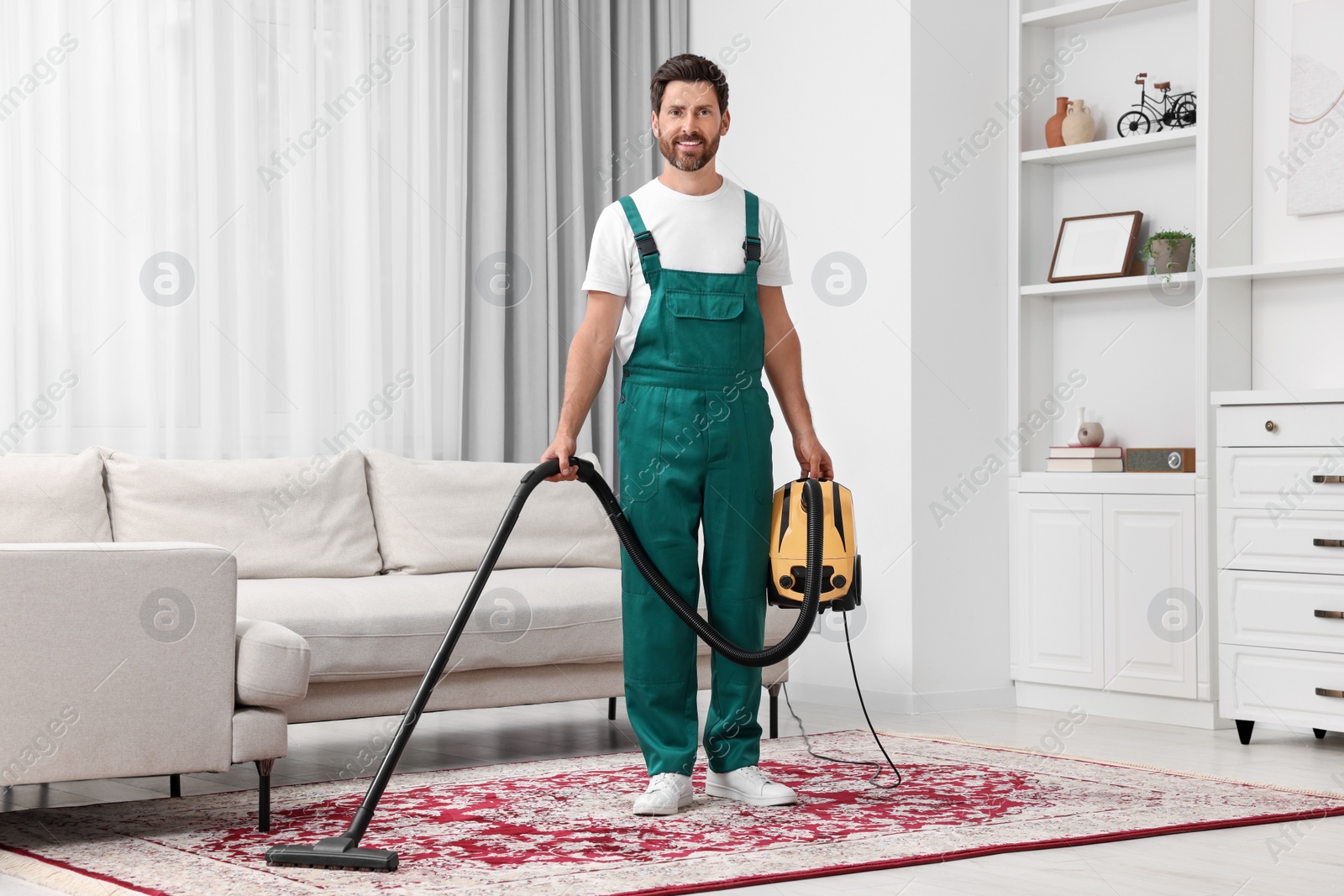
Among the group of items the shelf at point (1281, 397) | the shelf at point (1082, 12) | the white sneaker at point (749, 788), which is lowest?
the white sneaker at point (749, 788)

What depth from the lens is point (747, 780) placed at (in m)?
3.04

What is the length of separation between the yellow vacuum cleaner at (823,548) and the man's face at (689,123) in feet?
2.21

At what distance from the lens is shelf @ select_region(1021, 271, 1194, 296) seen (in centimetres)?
459

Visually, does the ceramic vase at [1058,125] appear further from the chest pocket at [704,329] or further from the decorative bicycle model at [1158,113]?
the chest pocket at [704,329]

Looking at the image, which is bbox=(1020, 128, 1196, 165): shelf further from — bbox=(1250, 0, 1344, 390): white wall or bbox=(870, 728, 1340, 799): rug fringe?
bbox=(870, 728, 1340, 799): rug fringe

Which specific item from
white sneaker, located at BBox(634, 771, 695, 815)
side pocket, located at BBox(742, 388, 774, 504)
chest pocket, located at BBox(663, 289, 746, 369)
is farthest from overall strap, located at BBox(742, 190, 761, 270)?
white sneaker, located at BBox(634, 771, 695, 815)

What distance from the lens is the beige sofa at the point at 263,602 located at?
2586 millimetres

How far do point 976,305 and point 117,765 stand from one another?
3163 millimetres

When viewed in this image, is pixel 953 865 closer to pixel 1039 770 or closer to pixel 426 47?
pixel 1039 770

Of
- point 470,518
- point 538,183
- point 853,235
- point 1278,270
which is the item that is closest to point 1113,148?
point 1278,270

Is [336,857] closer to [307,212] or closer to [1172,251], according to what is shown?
[307,212]

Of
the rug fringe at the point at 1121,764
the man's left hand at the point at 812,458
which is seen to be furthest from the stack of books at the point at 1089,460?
the man's left hand at the point at 812,458

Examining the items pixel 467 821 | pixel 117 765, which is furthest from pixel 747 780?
pixel 117 765

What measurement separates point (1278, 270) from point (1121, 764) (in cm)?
160
